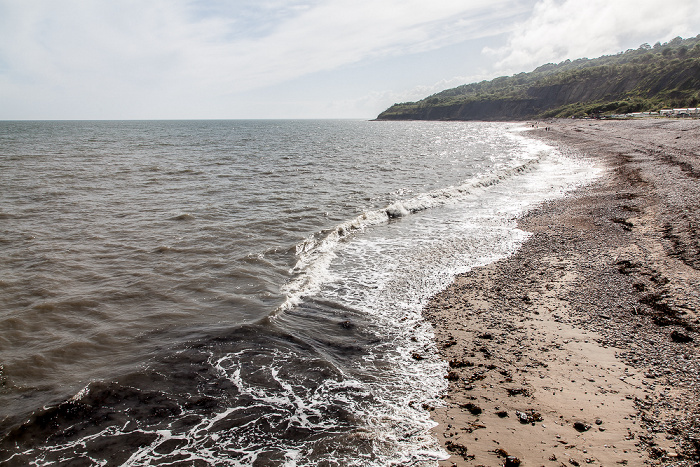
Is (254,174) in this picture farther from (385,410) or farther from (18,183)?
(385,410)

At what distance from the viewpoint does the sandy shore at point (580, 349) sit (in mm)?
5117

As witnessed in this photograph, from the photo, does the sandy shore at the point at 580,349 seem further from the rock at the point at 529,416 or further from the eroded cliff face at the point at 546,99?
the eroded cliff face at the point at 546,99

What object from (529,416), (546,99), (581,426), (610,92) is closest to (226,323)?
(529,416)

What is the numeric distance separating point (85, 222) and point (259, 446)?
1563 centimetres

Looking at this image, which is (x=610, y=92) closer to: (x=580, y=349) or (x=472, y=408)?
(x=580, y=349)

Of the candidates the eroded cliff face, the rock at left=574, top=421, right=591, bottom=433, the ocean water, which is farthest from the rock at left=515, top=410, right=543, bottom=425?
the eroded cliff face

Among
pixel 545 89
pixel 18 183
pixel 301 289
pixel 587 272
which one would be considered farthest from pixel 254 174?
pixel 545 89

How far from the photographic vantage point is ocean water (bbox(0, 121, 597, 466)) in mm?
5668

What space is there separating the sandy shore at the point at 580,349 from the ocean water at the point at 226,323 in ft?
2.13

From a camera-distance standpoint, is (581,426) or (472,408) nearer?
(581,426)

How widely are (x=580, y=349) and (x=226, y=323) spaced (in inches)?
304

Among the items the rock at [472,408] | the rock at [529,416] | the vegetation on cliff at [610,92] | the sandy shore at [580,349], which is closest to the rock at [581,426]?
the sandy shore at [580,349]

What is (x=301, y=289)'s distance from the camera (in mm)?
10891

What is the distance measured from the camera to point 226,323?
902cm
